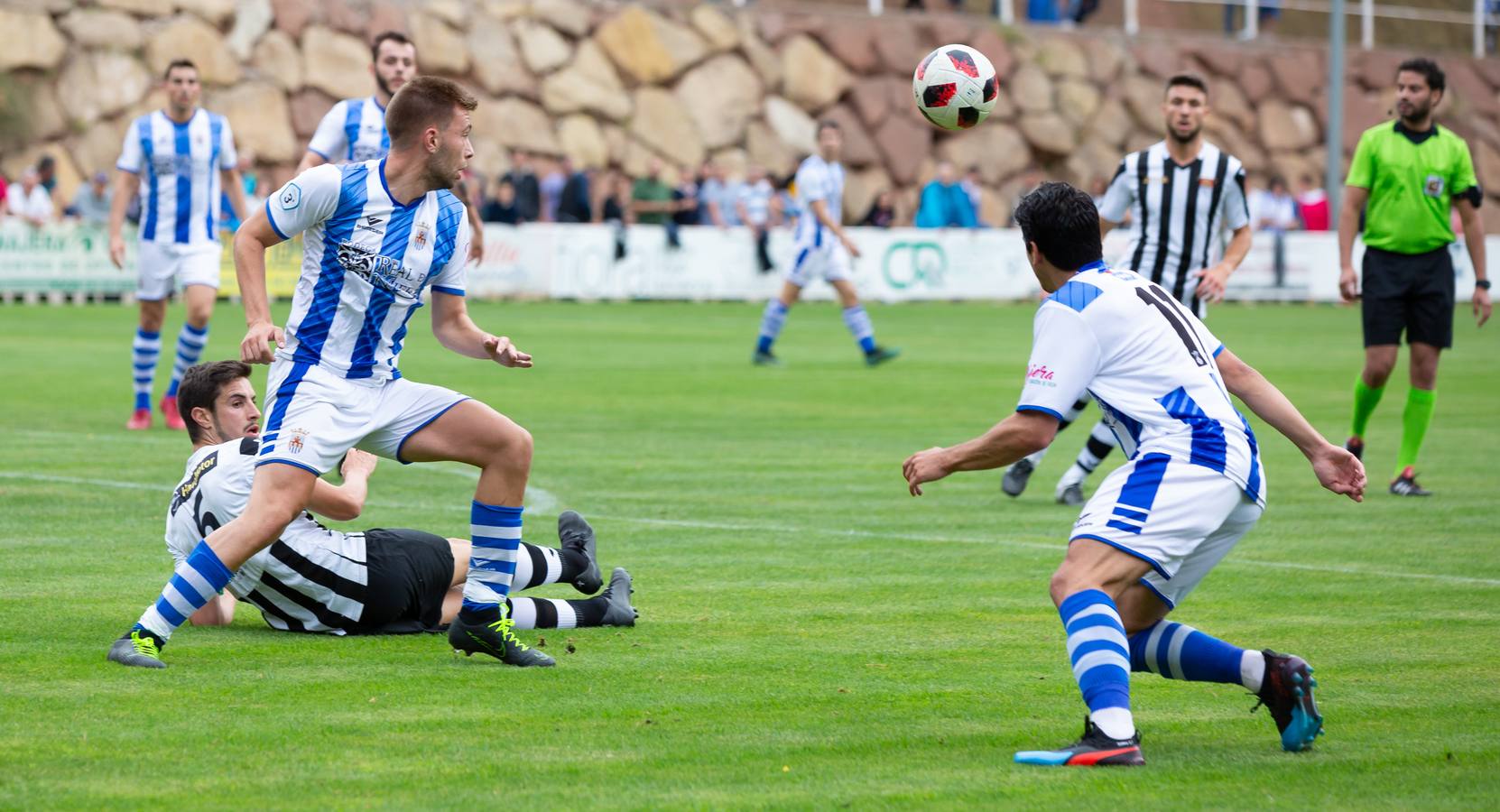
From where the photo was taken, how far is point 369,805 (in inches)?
175

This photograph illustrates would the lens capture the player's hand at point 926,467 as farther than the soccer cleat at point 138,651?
No

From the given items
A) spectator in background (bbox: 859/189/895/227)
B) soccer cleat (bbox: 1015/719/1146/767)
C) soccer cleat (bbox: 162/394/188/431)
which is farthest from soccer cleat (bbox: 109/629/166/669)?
spectator in background (bbox: 859/189/895/227)

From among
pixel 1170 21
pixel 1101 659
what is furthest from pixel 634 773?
pixel 1170 21

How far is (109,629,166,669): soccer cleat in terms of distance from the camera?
5863 millimetres

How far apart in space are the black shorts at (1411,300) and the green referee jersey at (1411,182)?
0.09 meters

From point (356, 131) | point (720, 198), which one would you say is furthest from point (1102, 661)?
point (720, 198)

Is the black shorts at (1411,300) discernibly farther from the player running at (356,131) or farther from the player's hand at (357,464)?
the player's hand at (357,464)

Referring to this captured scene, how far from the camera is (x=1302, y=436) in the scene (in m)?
5.26

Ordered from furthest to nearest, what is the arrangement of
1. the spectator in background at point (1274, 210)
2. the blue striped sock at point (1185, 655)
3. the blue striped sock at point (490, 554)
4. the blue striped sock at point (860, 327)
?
1. the spectator in background at point (1274, 210)
2. the blue striped sock at point (860, 327)
3. the blue striped sock at point (490, 554)
4. the blue striped sock at point (1185, 655)

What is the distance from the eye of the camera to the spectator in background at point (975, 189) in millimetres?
34906

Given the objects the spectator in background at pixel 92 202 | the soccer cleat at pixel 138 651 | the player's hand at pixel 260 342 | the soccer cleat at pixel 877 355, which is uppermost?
the spectator in background at pixel 92 202

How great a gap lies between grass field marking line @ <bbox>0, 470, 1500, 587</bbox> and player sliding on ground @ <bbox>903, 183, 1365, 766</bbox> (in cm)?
305

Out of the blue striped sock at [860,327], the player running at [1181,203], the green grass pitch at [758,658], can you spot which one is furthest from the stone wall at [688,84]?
the player running at [1181,203]

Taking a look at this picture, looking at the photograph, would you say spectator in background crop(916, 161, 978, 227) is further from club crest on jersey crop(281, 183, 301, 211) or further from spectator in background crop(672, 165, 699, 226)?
club crest on jersey crop(281, 183, 301, 211)
